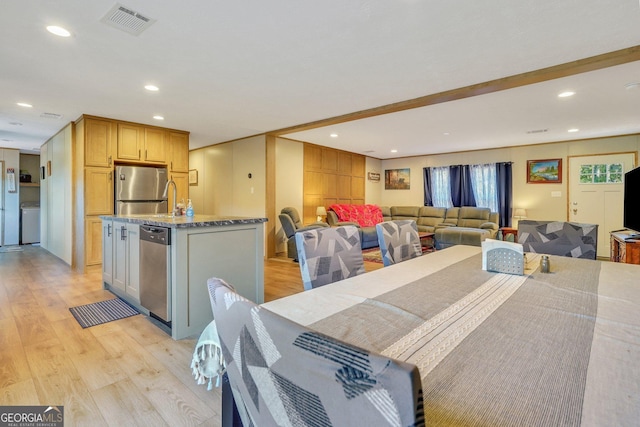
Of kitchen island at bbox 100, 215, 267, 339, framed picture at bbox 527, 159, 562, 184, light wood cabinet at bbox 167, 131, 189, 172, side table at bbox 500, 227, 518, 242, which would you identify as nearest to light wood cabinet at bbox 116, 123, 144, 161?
light wood cabinet at bbox 167, 131, 189, 172

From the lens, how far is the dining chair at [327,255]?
1.52 meters

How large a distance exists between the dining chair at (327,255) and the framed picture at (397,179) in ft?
23.8

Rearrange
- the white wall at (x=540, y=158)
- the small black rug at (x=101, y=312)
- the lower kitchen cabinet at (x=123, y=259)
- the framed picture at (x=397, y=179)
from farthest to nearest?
the framed picture at (x=397, y=179)
the white wall at (x=540, y=158)
the lower kitchen cabinet at (x=123, y=259)
the small black rug at (x=101, y=312)

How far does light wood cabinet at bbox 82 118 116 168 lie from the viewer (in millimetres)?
4477

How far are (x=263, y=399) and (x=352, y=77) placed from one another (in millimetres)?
3148

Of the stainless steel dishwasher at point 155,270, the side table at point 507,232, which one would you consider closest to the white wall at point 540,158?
the side table at point 507,232

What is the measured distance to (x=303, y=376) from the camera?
0.40 m

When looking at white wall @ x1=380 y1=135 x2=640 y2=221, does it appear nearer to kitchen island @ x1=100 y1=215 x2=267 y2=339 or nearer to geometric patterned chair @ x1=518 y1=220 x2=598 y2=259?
geometric patterned chair @ x1=518 y1=220 x2=598 y2=259

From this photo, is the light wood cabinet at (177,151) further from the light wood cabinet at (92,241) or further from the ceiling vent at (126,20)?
the ceiling vent at (126,20)

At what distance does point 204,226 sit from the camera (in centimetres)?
252

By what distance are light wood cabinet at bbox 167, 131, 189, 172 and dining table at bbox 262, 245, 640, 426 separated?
5.01 metres

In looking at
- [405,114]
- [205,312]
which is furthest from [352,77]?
[205,312]

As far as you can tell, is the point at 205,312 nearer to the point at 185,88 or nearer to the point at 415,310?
the point at 415,310

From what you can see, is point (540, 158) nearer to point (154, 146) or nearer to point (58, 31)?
point (154, 146)
